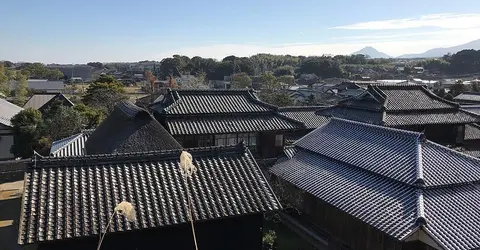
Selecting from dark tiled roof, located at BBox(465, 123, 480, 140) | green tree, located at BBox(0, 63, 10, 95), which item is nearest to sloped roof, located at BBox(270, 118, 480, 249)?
dark tiled roof, located at BBox(465, 123, 480, 140)

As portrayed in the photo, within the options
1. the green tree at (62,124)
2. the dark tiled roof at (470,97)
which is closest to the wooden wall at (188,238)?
the green tree at (62,124)

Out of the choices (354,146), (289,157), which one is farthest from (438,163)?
(289,157)

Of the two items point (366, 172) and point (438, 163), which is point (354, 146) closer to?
point (366, 172)

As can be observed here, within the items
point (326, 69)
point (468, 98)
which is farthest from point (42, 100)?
point (326, 69)

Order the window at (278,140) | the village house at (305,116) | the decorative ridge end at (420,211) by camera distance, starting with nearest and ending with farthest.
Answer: the decorative ridge end at (420,211) → the window at (278,140) → the village house at (305,116)

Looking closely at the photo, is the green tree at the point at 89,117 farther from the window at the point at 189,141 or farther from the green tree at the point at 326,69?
the green tree at the point at 326,69

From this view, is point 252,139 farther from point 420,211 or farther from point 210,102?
point 420,211

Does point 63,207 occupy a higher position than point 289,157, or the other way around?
point 63,207
